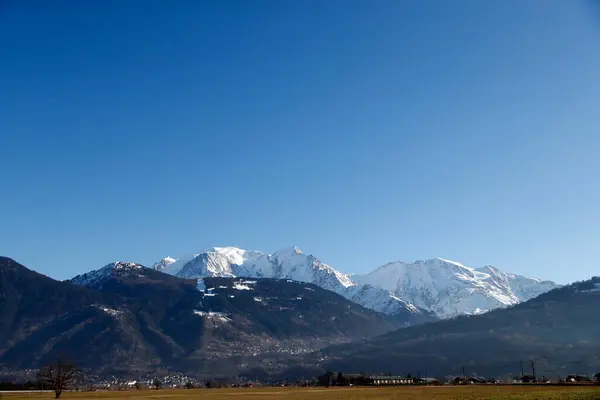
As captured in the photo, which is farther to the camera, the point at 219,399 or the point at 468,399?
the point at 219,399

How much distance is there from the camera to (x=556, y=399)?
9294 cm

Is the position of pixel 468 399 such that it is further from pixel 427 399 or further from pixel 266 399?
pixel 266 399

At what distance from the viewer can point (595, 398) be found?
8956cm

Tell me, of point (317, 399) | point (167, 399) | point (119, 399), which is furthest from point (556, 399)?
point (119, 399)

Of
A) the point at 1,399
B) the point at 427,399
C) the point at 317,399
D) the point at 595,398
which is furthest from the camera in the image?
the point at 1,399

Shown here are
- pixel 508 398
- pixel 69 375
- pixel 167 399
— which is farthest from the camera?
pixel 69 375

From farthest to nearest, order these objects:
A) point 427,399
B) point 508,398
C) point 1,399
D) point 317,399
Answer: point 1,399, point 317,399, point 427,399, point 508,398

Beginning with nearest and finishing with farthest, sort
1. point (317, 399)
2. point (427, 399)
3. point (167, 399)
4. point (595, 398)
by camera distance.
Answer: point (595, 398) → point (427, 399) → point (317, 399) → point (167, 399)

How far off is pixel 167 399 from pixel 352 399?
43.0 metres

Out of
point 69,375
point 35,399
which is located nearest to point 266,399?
point 35,399

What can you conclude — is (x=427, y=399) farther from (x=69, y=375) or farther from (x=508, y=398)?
(x=69, y=375)

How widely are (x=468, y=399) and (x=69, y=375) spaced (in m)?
111

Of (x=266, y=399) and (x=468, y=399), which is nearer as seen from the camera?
(x=468, y=399)

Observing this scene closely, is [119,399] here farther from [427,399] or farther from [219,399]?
[427,399]
